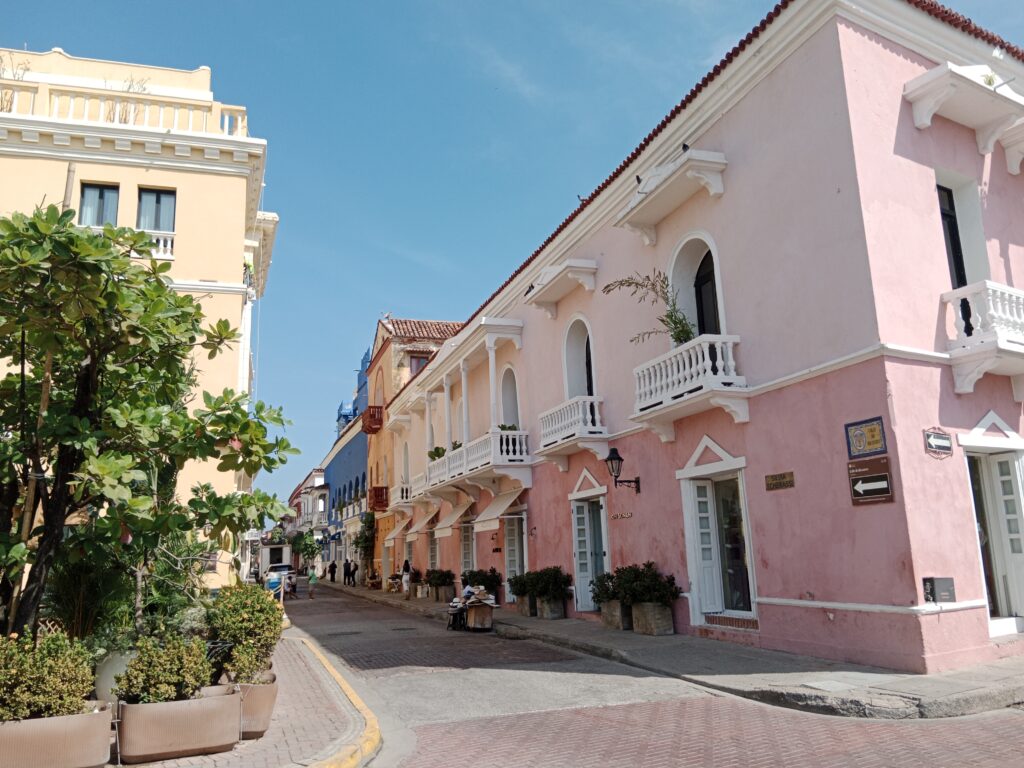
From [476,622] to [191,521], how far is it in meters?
10.3

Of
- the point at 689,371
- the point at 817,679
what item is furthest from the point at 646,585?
the point at 817,679

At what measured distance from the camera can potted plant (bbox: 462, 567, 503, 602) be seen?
20969mm

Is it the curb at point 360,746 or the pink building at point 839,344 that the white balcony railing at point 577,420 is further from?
the curb at point 360,746

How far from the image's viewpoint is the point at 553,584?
17.4 m

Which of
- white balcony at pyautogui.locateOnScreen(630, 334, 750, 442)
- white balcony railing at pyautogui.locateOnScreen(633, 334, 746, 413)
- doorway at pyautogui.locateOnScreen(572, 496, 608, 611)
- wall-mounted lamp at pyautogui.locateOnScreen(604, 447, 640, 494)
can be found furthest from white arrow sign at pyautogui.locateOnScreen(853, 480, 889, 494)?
doorway at pyautogui.locateOnScreen(572, 496, 608, 611)

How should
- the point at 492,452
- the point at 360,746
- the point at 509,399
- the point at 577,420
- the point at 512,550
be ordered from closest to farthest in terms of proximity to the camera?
1. the point at 360,746
2. the point at 577,420
3. the point at 492,452
4. the point at 512,550
5. the point at 509,399

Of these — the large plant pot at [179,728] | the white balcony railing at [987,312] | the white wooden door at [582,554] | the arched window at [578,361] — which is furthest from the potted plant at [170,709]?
the arched window at [578,361]

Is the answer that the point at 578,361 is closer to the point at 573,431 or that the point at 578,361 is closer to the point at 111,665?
the point at 573,431

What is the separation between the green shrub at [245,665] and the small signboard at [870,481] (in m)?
7.23

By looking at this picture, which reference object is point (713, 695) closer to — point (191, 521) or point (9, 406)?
point (191, 521)

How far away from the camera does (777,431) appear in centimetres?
1126

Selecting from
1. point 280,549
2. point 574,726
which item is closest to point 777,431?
point 574,726

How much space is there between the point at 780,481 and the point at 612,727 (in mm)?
4929

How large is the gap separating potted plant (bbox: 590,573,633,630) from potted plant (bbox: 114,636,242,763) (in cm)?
851
